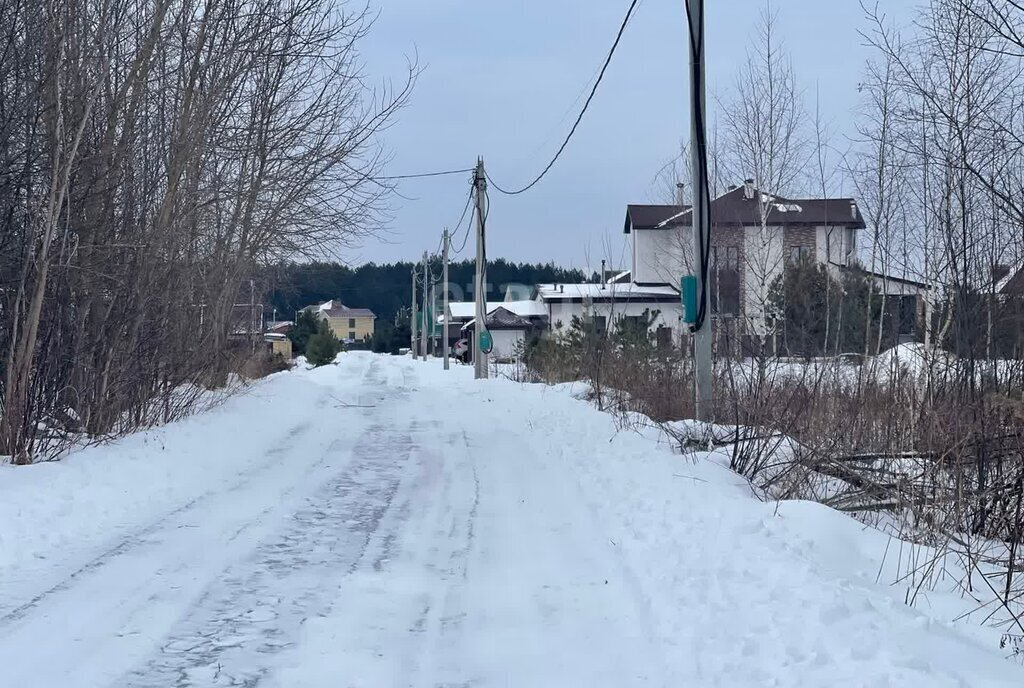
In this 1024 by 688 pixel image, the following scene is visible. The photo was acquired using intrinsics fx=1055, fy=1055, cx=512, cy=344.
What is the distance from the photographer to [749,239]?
1471 inches

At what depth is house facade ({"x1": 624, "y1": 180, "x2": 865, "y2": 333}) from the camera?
31.1 metres

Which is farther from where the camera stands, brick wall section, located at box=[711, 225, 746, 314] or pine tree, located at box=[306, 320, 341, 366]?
pine tree, located at box=[306, 320, 341, 366]

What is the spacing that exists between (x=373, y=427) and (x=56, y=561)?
11018mm

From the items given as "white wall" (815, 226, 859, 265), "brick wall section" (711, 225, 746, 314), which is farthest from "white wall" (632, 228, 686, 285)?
"brick wall section" (711, 225, 746, 314)

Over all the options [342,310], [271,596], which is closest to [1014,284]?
[271,596]

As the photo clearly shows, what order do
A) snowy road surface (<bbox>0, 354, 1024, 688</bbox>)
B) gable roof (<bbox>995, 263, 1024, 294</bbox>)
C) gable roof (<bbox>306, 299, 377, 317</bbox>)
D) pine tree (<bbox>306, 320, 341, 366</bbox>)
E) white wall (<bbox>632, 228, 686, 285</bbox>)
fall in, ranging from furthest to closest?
gable roof (<bbox>306, 299, 377, 317</bbox>), pine tree (<bbox>306, 320, 341, 366</bbox>), white wall (<bbox>632, 228, 686, 285</bbox>), gable roof (<bbox>995, 263, 1024, 294</bbox>), snowy road surface (<bbox>0, 354, 1024, 688</bbox>)

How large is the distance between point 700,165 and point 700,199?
40cm

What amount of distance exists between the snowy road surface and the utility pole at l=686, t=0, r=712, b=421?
1.04 meters

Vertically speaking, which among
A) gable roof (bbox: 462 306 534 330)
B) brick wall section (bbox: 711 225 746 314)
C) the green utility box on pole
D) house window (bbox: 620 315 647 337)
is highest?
brick wall section (bbox: 711 225 746 314)

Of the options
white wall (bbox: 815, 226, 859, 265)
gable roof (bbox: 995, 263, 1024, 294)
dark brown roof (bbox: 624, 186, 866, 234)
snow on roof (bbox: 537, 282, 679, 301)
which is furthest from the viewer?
snow on roof (bbox: 537, 282, 679, 301)

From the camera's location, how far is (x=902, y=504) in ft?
26.6

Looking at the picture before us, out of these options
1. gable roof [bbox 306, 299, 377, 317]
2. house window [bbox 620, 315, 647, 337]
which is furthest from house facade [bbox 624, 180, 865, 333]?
gable roof [bbox 306, 299, 377, 317]

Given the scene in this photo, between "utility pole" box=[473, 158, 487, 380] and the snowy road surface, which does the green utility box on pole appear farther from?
"utility pole" box=[473, 158, 487, 380]

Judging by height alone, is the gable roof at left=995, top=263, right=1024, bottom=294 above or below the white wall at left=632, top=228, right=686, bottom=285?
below
